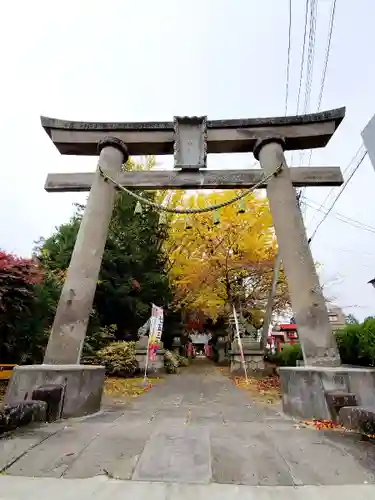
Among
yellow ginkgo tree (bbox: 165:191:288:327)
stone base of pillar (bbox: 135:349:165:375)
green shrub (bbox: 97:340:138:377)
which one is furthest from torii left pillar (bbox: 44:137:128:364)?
stone base of pillar (bbox: 135:349:165:375)

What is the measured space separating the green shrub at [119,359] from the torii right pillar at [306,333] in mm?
6980

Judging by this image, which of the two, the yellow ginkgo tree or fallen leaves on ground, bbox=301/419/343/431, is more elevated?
the yellow ginkgo tree

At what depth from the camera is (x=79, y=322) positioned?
5.40 metres

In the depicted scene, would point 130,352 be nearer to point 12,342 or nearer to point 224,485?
point 12,342

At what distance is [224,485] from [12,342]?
7648 millimetres

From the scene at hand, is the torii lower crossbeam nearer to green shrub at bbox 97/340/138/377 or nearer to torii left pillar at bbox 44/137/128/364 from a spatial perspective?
torii left pillar at bbox 44/137/128/364

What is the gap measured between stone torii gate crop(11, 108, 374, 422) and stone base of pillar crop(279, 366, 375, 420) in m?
0.95

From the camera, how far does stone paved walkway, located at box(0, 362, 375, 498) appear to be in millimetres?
2324

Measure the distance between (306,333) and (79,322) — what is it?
410 cm

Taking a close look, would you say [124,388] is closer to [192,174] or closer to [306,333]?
[306,333]

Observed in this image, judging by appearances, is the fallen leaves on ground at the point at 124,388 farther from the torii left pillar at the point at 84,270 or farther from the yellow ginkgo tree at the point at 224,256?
the yellow ginkgo tree at the point at 224,256

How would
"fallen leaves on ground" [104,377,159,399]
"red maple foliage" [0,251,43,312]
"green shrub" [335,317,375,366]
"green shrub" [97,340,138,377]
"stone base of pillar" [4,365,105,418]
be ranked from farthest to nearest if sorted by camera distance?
1. "green shrub" [97,340,138,377]
2. "fallen leaves on ground" [104,377,159,399]
3. "green shrub" [335,317,375,366]
4. "red maple foliage" [0,251,43,312]
5. "stone base of pillar" [4,365,105,418]

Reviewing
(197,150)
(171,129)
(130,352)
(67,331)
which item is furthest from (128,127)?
(130,352)

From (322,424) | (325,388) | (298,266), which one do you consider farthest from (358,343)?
(322,424)
